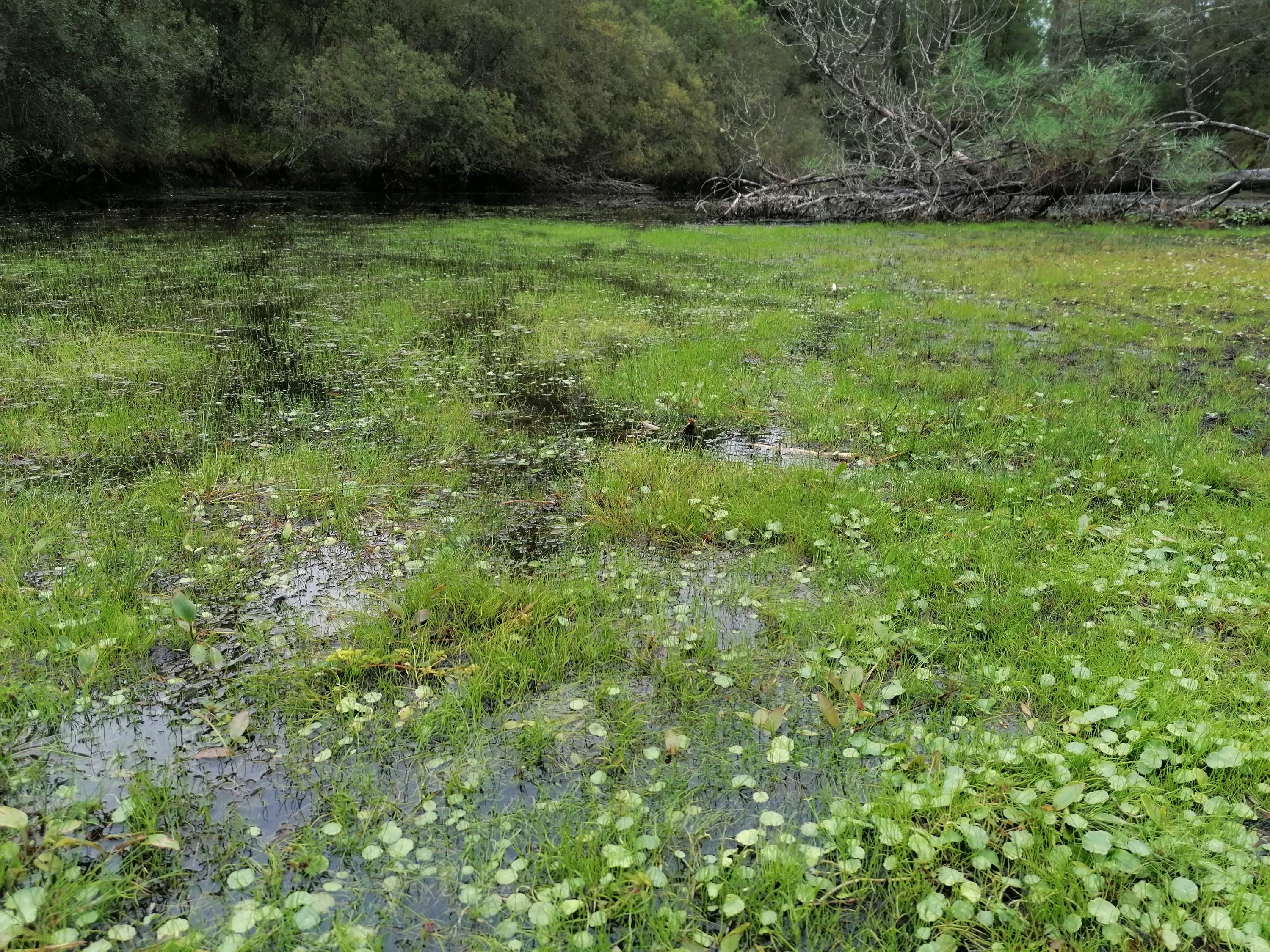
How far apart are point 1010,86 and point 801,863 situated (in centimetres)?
3258

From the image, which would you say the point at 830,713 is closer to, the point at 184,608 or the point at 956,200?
the point at 184,608

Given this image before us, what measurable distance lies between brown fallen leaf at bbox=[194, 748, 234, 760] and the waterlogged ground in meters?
0.01

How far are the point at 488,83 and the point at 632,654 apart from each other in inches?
1821

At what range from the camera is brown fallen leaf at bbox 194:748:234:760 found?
10.9 feet

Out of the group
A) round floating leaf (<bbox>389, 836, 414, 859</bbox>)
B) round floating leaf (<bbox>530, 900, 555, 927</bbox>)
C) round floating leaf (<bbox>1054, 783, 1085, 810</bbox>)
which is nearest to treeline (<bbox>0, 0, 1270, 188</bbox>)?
round floating leaf (<bbox>1054, 783, 1085, 810</bbox>)

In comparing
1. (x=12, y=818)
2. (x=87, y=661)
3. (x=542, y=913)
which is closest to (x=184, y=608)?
(x=87, y=661)

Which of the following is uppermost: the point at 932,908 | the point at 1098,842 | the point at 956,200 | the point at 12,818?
the point at 956,200

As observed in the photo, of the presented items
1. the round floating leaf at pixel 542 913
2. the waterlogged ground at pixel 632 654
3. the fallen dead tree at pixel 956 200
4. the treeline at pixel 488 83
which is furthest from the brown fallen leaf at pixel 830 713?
the fallen dead tree at pixel 956 200

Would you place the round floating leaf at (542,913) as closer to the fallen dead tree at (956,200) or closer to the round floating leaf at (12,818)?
the round floating leaf at (12,818)

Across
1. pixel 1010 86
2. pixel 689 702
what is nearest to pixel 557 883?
pixel 689 702

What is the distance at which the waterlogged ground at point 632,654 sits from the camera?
2.72m

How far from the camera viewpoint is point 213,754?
11.0 feet

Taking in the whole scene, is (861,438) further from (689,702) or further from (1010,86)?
(1010,86)

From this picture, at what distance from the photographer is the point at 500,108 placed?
40.5m
